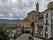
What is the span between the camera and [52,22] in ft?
147

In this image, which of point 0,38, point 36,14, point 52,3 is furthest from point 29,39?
point 36,14

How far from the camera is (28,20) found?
72938 millimetres

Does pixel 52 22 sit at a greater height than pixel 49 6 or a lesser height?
lesser

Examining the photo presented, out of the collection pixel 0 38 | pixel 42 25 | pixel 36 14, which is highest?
pixel 36 14

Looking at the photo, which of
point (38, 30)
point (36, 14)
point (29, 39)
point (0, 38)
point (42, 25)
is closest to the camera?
point (29, 39)

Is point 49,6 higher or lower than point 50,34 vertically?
higher

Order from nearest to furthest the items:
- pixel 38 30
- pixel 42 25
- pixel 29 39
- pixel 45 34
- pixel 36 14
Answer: pixel 29 39 → pixel 45 34 → pixel 42 25 → pixel 38 30 → pixel 36 14

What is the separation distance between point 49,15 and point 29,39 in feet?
61.1

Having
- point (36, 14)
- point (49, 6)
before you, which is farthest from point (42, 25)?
point (36, 14)

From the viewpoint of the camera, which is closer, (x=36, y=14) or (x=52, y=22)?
(x=52, y=22)

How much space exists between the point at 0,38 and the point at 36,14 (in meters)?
29.4

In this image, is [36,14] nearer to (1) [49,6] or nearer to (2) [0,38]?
(1) [49,6]

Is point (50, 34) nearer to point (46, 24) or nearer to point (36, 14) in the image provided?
point (46, 24)

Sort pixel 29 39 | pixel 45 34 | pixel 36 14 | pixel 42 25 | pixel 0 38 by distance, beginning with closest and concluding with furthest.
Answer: pixel 29 39, pixel 0 38, pixel 45 34, pixel 42 25, pixel 36 14
